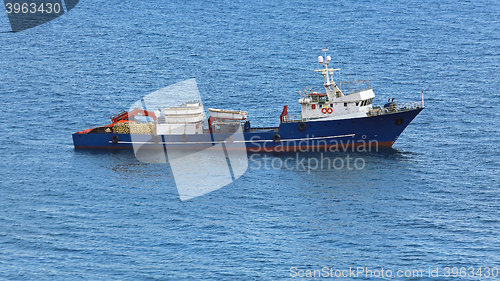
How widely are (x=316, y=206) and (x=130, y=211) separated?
1857 centimetres

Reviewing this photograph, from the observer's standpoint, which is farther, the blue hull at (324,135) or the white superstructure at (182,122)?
the white superstructure at (182,122)

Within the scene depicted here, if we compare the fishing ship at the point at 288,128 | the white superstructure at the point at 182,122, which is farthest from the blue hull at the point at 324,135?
the white superstructure at the point at 182,122

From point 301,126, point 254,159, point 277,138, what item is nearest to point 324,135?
point 301,126

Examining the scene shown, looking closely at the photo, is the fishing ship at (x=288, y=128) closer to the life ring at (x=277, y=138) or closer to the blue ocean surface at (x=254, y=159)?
the life ring at (x=277, y=138)

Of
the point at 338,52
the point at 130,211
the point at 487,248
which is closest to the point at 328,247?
the point at 487,248

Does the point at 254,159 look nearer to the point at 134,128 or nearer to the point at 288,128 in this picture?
the point at 288,128

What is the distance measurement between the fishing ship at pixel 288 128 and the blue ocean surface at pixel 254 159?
9.55 ft

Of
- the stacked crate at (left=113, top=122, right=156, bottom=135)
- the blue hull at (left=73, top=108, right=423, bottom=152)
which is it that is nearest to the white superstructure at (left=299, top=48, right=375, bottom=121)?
the blue hull at (left=73, top=108, right=423, bottom=152)

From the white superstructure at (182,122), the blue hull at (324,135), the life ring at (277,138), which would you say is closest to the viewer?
the blue hull at (324,135)

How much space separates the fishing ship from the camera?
90.5m

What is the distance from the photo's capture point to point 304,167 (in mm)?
85000

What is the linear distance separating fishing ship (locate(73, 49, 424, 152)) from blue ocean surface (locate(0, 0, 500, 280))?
2912 mm

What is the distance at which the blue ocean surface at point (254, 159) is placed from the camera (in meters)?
63.2

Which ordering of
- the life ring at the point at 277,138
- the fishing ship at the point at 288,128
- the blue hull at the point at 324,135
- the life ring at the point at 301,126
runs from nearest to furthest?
the blue hull at the point at 324,135 < the fishing ship at the point at 288,128 < the life ring at the point at 301,126 < the life ring at the point at 277,138
